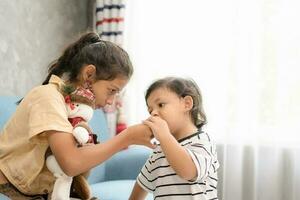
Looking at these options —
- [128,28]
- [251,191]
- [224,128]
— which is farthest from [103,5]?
[251,191]

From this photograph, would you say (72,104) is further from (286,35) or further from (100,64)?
(286,35)

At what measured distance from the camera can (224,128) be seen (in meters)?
2.63

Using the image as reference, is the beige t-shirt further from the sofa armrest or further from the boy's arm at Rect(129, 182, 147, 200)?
the sofa armrest

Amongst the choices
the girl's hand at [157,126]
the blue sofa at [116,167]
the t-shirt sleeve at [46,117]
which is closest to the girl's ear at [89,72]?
the t-shirt sleeve at [46,117]

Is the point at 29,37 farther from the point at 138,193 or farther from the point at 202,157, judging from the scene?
the point at 202,157

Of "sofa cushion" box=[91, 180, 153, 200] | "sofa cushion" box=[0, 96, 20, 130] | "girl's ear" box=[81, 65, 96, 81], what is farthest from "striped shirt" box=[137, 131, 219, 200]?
"sofa cushion" box=[0, 96, 20, 130]

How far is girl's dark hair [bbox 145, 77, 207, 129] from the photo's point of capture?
135cm

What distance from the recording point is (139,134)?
1199 mm

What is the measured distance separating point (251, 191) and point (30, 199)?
5.68 ft

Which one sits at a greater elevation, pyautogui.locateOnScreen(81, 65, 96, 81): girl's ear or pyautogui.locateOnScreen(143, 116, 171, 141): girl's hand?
pyautogui.locateOnScreen(81, 65, 96, 81): girl's ear

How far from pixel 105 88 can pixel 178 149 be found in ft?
1.03

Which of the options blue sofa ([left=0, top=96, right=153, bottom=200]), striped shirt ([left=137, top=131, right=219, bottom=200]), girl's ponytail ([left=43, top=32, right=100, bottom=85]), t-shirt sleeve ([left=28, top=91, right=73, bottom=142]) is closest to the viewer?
t-shirt sleeve ([left=28, top=91, right=73, bottom=142])

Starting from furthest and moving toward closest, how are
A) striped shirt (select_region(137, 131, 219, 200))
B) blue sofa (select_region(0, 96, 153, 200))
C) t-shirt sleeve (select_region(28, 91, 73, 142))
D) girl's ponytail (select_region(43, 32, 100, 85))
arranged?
blue sofa (select_region(0, 96, 153, 200)), girl's ponytail (select_region(43, 32, 100, 85)), striped shirt (select_region(137, 131, 219, 200)), t-shirt sleeve (select_region(28, 91, 73, 142))

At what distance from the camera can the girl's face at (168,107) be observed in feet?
4.27
